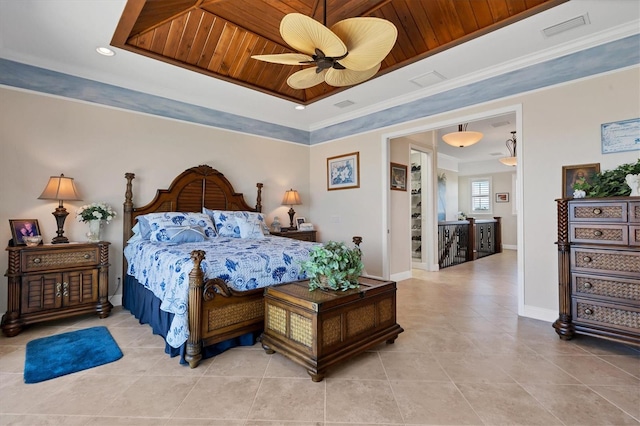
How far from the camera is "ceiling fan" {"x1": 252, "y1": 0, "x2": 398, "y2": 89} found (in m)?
1.96

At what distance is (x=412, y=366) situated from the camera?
2.27 meters

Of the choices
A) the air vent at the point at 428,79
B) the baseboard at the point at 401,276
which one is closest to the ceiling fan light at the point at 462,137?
the air vent at the point at 428,79

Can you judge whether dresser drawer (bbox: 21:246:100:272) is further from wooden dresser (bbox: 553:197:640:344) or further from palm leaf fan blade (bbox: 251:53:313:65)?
wooden dresser (bbox: 553:197:640:344)

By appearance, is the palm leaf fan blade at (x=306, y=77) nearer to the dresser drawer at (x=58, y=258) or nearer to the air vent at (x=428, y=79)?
the air vent at (x=428, y=79)

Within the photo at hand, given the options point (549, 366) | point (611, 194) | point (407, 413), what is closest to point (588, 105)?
point (611, 194)

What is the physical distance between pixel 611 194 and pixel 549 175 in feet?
2.12

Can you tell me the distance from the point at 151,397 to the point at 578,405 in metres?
2.61

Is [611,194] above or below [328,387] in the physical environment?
above

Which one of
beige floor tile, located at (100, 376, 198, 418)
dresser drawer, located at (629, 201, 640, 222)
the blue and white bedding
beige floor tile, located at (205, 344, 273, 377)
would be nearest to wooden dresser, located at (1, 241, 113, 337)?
the blue and white bedding

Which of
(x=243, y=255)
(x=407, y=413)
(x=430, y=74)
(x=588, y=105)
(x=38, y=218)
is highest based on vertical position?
(x=430, y=74)

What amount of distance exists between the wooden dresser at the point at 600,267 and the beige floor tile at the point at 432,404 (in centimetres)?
156

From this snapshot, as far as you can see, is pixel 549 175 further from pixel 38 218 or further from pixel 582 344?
pixel 38 218

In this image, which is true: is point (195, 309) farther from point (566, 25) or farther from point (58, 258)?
point (566, 25)

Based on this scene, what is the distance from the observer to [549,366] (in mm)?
2250
